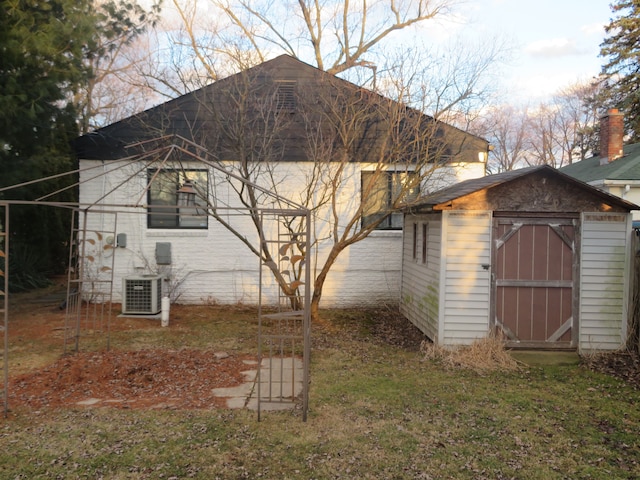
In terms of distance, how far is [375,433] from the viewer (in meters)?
4.47

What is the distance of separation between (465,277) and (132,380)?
4684mm

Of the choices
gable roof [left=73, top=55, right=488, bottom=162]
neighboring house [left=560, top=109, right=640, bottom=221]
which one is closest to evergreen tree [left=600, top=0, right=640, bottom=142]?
neighboring house [left=560, top=109, right=640, bottom=221]

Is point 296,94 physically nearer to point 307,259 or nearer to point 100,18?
point 100,18

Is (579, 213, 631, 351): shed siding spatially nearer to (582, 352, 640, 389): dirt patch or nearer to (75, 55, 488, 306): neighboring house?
(582, 352, 640, 389): dirt patch

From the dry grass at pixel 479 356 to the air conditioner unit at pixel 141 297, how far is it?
213 inches

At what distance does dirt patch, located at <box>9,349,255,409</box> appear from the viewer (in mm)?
5160

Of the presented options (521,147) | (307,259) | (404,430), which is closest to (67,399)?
(307,259)

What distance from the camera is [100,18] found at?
9.51 m

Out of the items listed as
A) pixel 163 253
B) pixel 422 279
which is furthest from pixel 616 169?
pixel 163 253

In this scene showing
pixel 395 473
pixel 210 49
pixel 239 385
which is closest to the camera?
pixel 395 473

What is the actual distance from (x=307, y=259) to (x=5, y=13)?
6.96 metres

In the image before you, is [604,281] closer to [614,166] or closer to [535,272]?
[535,272]

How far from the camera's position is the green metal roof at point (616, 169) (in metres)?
12.6

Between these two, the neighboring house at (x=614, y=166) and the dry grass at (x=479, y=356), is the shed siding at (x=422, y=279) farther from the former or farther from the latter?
the neighboring house at (x=614, y=166)
